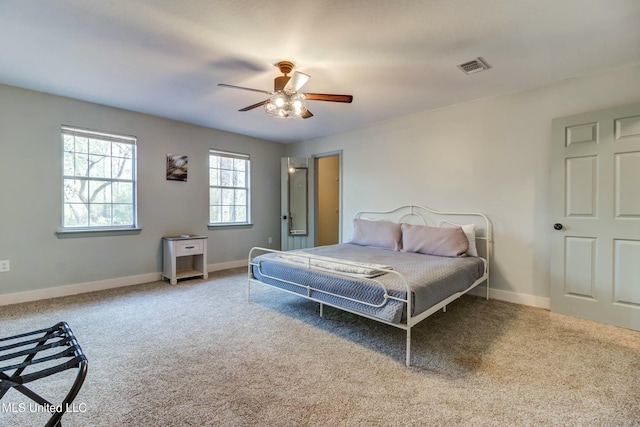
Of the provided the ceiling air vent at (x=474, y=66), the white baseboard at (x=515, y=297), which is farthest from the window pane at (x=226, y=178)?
the white baseboard at (x=515, y=297)

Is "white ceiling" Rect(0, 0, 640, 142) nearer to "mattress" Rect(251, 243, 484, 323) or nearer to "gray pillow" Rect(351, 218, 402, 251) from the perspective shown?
"gray pillow" Rect(351, 218, 402, 251)

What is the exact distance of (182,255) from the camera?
4.25 meters

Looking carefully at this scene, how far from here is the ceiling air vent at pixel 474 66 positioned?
260cm

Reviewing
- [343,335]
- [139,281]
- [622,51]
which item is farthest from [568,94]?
[139,281]

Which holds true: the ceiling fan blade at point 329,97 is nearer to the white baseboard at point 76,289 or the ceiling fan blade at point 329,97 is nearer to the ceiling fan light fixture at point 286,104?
the ceiling fan light fixture at point 286,104

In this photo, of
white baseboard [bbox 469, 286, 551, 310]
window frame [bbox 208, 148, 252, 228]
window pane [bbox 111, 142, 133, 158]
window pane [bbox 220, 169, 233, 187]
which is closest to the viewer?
white baseboard [bbox 469, 286, 551, 310]

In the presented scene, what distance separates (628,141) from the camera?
8.57ft

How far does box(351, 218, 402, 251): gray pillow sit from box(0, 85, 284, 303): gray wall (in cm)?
231

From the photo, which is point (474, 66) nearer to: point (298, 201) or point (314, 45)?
point (314, 45)

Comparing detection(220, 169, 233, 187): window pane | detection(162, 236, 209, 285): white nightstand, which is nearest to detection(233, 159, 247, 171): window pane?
detection(220, 169, 233, 187): window pane

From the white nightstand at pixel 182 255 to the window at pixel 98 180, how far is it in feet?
Result: 1.97

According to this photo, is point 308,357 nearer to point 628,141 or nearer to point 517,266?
point 517,266

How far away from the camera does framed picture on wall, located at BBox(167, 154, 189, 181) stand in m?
4.42

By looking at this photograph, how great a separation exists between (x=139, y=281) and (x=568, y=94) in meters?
5.66
